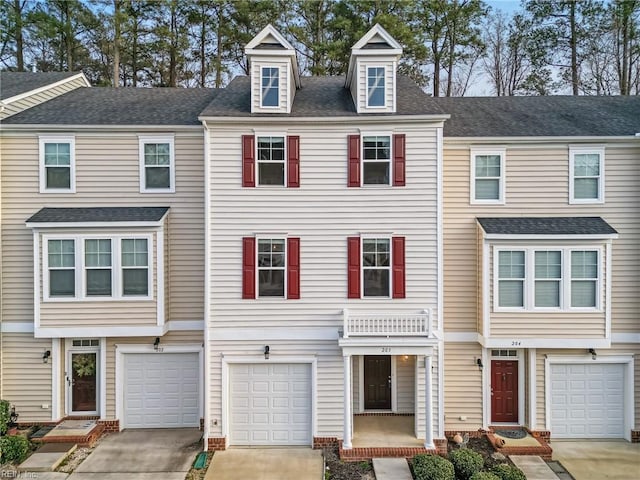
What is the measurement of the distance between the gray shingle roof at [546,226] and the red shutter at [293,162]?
5267 millimetres

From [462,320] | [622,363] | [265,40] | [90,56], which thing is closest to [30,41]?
[90,56]

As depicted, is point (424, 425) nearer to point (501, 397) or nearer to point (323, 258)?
point (501, 397)

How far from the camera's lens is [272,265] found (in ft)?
34.1

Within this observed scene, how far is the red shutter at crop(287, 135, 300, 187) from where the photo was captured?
34.0 feet

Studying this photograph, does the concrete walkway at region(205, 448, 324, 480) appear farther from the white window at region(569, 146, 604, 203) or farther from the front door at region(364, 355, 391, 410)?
the white window at region(569, 146, 604, 203)

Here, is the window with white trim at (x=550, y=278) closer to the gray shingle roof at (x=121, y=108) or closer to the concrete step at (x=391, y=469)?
the concrete step at (x=391, y=469)

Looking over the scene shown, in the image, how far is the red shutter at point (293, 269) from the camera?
33.8ft

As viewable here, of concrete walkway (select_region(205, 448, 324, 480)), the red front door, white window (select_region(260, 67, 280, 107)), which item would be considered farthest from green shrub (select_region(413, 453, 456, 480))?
white window (select_region(260, 67, 280, 107))

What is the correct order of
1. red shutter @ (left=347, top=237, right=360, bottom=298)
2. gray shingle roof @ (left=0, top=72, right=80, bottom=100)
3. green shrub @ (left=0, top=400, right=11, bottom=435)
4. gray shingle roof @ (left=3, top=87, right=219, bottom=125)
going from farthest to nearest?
gray shingle roof @ (left=0, top=72, right=80, bottom=100)
gray shingle roof @ (left=3, top=87, right=219, bottom=125)
red shutter @ (left=347, top=237, right=360, bottom=298)
green shrub @ (left=0, top=400, right=11, bottom=435)

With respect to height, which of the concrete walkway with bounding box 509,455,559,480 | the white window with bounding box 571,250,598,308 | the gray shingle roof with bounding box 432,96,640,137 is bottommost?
the concrete walkway with bounding box 509,455,559,480

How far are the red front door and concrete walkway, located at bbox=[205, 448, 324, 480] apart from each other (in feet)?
17.2

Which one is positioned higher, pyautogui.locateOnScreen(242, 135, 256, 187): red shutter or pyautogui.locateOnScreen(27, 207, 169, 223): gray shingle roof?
pyautogui.locateOnScreen(242, 135, 256, 187): red shutter

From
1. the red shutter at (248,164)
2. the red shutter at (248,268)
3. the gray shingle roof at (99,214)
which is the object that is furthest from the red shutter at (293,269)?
the gray shingle roof at (99,214)

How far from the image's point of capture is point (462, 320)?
11133mm
